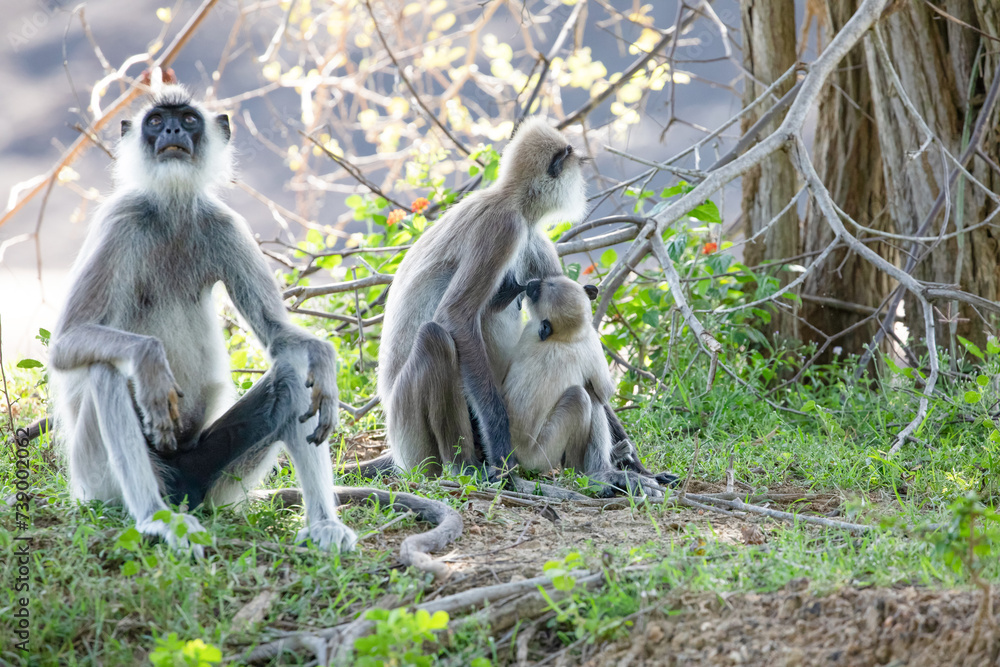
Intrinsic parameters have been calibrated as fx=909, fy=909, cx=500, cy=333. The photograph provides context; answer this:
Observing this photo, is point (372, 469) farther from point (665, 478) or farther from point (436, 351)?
point (665, 478)

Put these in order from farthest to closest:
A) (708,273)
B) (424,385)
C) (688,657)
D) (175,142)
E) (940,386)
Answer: (708,273) < (940,386) < (424,385) < (175,142) < (688,657)

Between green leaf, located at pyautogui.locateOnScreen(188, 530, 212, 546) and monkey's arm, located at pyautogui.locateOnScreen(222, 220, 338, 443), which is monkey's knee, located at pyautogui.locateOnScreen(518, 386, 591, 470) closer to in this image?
monkey's arm, located at pyautogui.locateOnScreen(222, 220, 338, 443)

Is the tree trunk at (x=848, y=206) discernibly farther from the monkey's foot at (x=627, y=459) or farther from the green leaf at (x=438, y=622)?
the green leaf at (x=438, y=622)

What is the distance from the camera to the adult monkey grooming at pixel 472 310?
3822 millimetres

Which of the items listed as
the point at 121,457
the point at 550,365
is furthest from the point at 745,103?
the point at 121,457

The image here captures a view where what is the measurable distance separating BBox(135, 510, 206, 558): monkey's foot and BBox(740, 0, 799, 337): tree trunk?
14.5 feet

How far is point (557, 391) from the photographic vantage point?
155 inches

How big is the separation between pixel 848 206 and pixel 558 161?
292cm

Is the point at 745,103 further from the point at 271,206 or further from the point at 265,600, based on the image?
the point at 265,600

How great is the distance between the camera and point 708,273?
5.39 m

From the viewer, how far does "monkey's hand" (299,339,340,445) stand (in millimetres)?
2799

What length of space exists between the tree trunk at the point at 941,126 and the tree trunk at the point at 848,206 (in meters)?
0.40

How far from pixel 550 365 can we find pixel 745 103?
3481mm

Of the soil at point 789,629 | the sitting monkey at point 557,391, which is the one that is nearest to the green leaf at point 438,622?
the soil at point 789,629
